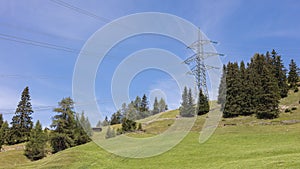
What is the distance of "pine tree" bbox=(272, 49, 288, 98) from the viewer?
7149 cm

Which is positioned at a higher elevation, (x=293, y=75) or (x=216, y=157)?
(x=293, y=75)

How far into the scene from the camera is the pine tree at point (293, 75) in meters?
78.1

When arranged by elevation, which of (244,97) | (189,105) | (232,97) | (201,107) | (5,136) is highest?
(232,97)

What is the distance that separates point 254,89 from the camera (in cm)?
6475

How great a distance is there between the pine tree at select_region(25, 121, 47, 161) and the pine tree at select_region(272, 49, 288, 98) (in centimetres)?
5868

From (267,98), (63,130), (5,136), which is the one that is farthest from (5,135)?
(267,98)

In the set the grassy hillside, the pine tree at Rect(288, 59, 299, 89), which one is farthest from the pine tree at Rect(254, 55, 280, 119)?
the grassy hillside

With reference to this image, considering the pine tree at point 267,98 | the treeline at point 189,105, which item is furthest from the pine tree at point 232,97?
the treeline at point 189,105

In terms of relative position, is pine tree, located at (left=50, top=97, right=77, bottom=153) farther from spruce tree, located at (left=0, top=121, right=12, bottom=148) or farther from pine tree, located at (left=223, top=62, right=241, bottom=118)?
pine tree, located at (left=223, top=62, right=241, bottom=118)

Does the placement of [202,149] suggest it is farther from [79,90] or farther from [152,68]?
[79,90]

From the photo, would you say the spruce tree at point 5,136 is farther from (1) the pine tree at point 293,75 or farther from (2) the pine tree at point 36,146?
(1) the pine tree at point 293,75

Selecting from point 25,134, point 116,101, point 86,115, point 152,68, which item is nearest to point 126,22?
point 152,68

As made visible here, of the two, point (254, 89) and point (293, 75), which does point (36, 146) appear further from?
point (293, 75)

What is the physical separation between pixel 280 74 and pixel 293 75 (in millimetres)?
6591
